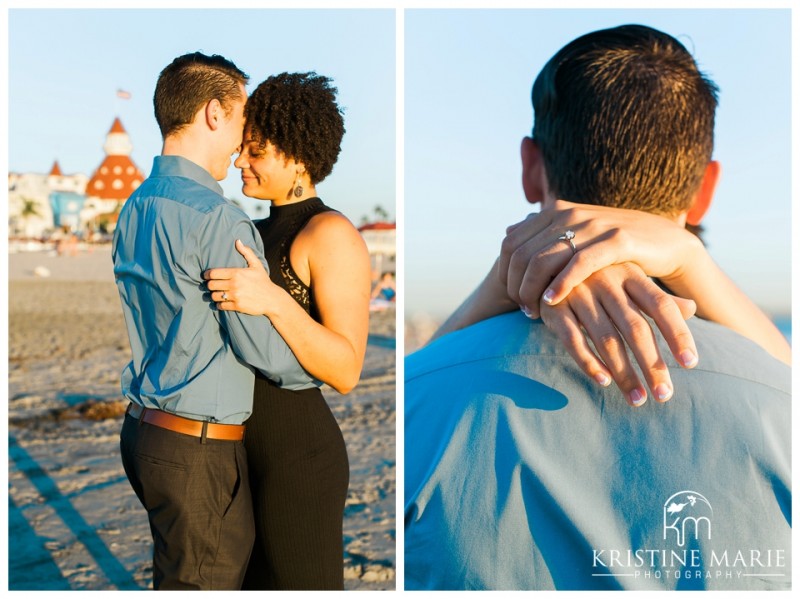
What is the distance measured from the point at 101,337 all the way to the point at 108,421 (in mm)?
5607

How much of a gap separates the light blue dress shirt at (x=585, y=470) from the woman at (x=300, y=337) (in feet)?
1.56

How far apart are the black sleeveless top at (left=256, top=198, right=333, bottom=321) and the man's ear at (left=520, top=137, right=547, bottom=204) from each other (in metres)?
0.62

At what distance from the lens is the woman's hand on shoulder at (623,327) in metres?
1.53

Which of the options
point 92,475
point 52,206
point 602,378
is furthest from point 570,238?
point 52,206

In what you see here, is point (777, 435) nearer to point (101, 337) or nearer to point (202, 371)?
point (202, 371)

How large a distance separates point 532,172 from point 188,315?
0.97m

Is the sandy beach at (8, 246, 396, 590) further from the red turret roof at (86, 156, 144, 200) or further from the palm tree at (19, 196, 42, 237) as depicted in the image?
the palm tree at (19, 196, 42, 237)

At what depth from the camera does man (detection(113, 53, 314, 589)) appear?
1.92 metres

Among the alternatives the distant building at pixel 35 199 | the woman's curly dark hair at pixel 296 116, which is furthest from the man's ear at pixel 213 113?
the distant building at pixel 35 199

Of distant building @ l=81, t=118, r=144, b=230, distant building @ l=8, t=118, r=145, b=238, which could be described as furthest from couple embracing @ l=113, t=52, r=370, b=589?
distant building @ l=8, t=118, r=145, b=238

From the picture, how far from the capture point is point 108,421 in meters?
7.02

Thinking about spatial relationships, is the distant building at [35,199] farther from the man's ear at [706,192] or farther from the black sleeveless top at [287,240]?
the man's ear at [706,192]

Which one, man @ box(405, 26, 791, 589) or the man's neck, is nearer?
man @ box(405, 26, 791, 589)

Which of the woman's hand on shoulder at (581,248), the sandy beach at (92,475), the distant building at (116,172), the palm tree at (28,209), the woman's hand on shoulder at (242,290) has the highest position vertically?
the palm tree at (28,209)
